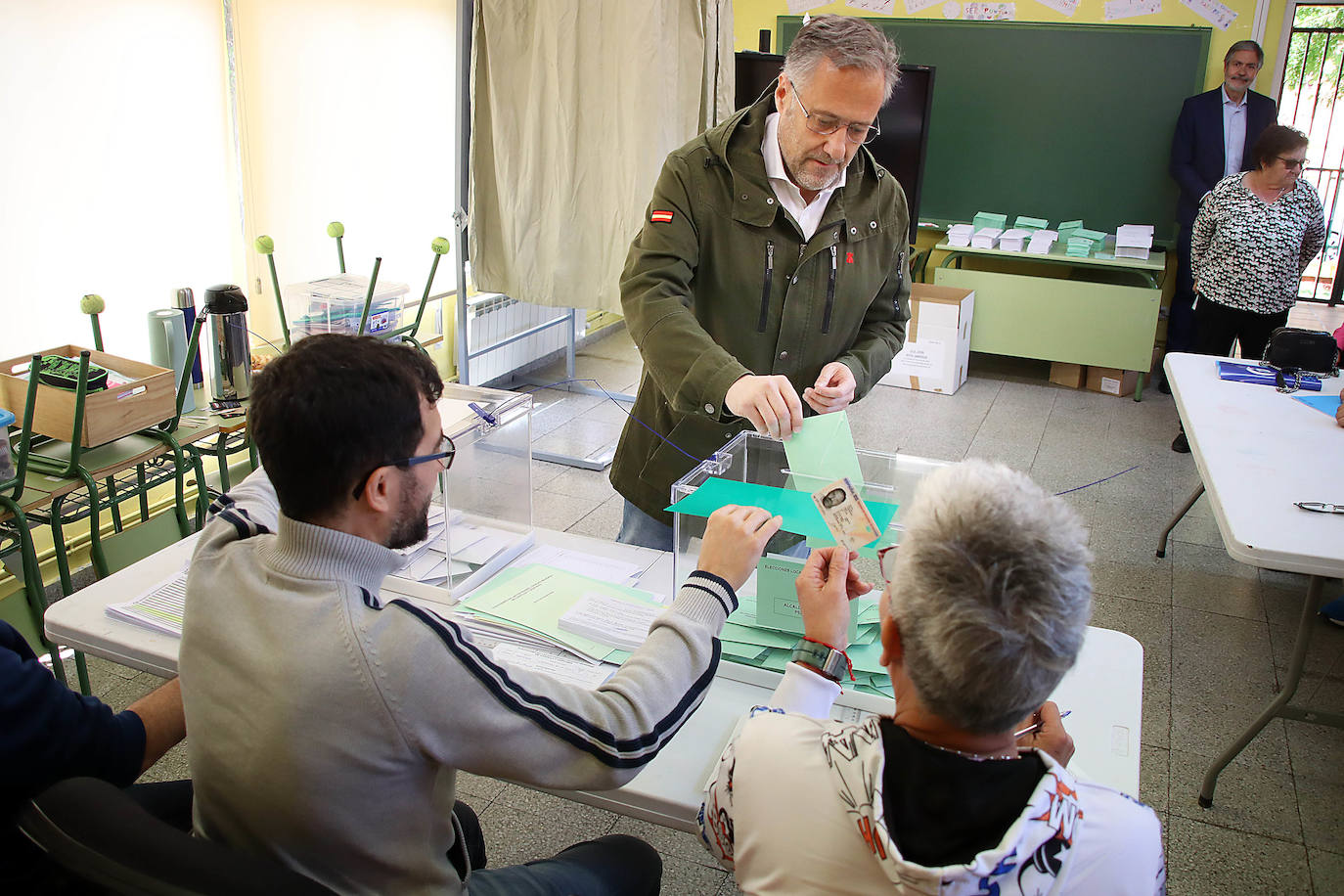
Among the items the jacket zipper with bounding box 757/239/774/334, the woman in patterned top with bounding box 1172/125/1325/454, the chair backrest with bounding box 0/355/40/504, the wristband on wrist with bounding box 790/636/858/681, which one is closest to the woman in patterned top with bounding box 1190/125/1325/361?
the woman in patterned top with bounding box 1172/125/1325/454

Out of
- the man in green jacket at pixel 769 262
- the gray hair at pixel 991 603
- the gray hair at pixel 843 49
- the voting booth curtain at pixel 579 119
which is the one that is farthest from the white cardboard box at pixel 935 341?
the gray hair at pixel 991 603

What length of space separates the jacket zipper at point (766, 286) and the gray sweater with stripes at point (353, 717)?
3.22 feet

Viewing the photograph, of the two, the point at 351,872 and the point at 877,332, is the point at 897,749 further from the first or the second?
the point at 877,332

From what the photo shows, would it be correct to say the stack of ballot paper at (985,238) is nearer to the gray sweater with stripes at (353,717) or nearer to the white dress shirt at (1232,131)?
the white dress shirt at (1232,131)

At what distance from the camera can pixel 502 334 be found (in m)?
5.12

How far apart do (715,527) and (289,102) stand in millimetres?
3154

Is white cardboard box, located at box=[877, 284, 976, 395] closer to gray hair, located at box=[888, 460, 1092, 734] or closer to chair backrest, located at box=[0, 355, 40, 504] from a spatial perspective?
chair backrest, located at box=[0, 355, 40, 504]

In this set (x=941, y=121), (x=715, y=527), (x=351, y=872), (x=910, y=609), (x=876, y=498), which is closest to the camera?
(x=910, y=609)

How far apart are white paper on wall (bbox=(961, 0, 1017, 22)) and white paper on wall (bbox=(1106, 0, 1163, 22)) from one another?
0.50 m

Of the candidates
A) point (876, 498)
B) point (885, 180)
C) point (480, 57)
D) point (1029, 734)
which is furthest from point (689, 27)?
point (1029, 734)

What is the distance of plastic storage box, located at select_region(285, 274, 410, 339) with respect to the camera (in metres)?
3.09

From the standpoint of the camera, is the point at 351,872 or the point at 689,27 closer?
the point at 351,872

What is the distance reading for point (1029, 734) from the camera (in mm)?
1217

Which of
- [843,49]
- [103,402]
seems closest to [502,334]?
[103,402]
